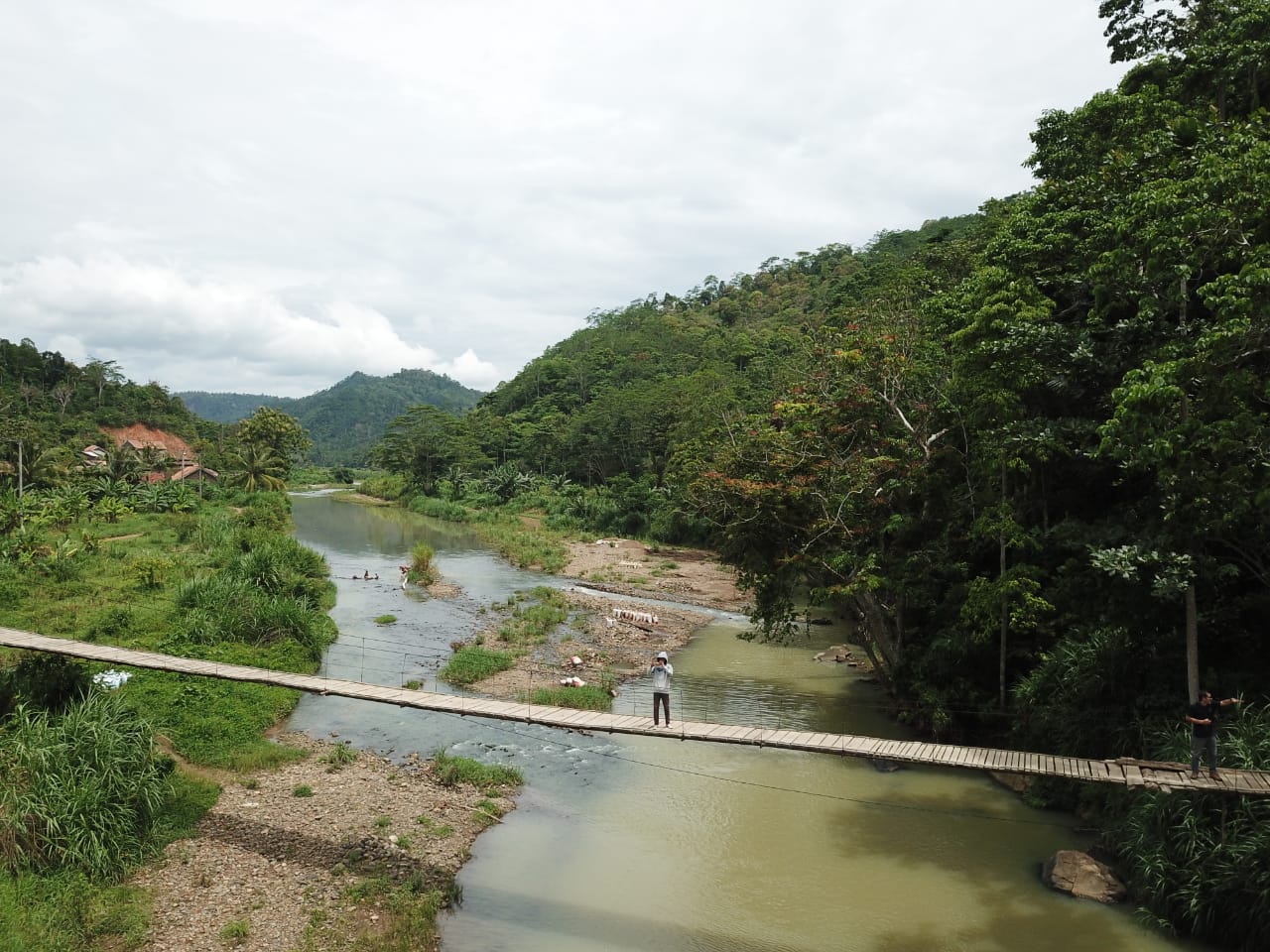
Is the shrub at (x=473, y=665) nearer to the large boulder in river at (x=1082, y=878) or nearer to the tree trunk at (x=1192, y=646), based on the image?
the large boulder in river at (x=1082, y=878)

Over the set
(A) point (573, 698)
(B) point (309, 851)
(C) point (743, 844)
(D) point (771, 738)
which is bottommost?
(C) point (743, 844)

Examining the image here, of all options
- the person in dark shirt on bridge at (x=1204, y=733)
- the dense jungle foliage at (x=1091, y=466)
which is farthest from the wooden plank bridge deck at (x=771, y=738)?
the dense jungle foliage at (x=1091, y=466)

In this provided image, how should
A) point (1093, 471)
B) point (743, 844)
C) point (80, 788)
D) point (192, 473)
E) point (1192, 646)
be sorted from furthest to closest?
point (192, 473)
point (1093, 471)
point (743, 844)
point (80, 788)
point (1192, 646)

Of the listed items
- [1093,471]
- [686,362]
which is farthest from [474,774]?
[686,362]

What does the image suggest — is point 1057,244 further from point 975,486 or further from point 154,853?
point 154,853

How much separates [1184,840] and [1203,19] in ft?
48.4

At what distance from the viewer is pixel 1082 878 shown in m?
9.89

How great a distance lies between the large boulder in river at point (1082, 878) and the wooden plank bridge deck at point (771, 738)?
160cm

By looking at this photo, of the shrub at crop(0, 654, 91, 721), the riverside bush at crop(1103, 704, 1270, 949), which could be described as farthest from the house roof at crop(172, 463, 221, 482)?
the riverside bush at crop(1103, 704, 1270, 949)

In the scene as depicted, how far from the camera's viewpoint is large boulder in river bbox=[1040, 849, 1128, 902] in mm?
9664

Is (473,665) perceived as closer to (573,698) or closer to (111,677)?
(573,698)

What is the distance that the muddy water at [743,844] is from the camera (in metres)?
9.31

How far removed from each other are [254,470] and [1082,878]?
164 feet

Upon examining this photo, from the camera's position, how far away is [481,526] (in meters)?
47.1
